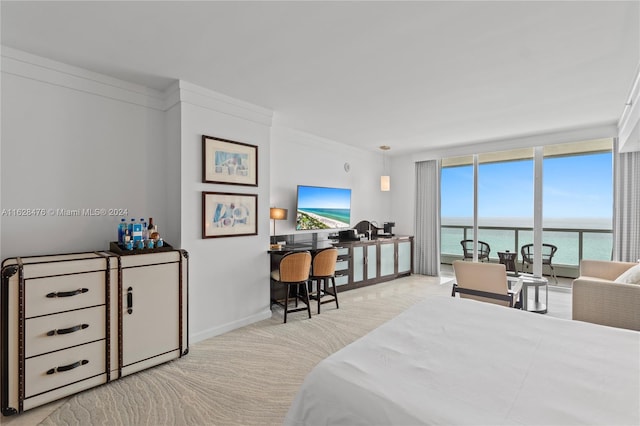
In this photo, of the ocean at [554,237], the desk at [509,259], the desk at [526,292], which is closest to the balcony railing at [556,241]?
the ocean at [554,237]

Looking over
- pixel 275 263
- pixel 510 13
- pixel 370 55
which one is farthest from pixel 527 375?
pixel 275 263

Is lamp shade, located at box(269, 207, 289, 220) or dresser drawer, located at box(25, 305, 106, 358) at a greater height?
lamp shade, located at box(269, 207, 289, 220)

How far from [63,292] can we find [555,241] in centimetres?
725

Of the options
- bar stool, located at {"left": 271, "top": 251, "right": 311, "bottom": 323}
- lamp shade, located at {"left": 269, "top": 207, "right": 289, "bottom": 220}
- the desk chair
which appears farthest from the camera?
the desk chair

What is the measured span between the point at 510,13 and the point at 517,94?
162 cm

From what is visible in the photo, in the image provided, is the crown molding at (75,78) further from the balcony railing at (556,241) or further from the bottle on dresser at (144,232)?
the balcony railing at (556,241)

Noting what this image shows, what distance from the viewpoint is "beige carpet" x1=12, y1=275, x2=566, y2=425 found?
203 centimetres

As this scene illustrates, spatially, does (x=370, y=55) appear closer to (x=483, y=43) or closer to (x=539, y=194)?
(x=483, y=43)

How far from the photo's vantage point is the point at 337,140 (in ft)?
18.2

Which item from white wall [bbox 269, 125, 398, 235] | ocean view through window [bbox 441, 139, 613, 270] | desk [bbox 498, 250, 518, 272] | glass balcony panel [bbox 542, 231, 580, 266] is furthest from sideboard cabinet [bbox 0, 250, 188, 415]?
glass balcony panel [bbox 542, 231, 580, 266]

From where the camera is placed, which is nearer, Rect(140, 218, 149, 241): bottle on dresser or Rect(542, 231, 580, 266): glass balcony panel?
Rect(140, 218, 149, 241): bottle on dresser

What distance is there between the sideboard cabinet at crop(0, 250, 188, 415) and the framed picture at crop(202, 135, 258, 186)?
93cm

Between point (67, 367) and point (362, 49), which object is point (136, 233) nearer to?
point (67, 367)

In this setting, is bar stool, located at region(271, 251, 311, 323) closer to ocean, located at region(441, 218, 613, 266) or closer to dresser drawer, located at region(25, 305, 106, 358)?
dresser drawer, located at region(25, 305, 106, 358)
